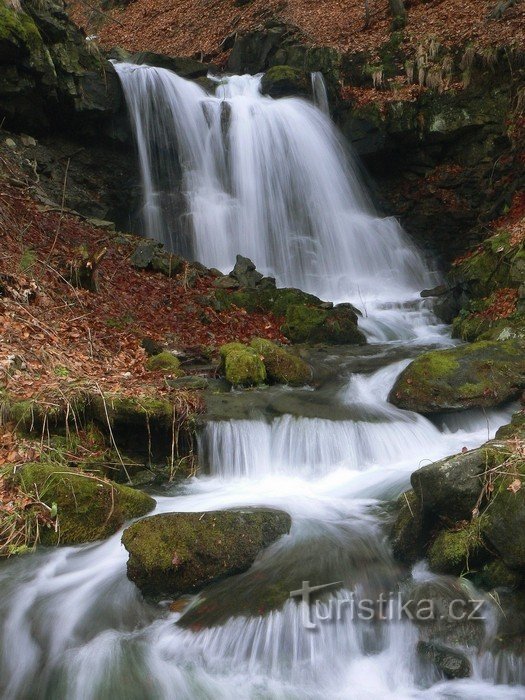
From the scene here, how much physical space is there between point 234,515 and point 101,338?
4.06 metres

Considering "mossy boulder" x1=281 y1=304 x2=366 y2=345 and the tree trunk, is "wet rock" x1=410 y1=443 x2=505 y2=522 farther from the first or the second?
the tree trunk

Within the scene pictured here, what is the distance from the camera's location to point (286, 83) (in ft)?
52.7

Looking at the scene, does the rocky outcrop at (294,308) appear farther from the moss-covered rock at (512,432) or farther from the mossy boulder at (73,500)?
the mossy boulder at (73,500)

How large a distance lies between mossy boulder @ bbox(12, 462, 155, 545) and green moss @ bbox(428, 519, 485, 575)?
256 centimetres

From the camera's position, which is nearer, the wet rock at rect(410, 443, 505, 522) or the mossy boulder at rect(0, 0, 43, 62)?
the wet rock at rect(410, 443, 505, 522)

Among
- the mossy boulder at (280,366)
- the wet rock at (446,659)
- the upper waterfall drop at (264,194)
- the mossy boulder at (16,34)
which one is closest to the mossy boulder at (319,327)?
the mossy boulder at (280,366)

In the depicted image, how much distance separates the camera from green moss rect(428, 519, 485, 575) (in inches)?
146

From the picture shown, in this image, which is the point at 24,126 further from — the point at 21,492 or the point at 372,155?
the point at 21,492

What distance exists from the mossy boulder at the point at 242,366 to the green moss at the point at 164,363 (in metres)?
0.65

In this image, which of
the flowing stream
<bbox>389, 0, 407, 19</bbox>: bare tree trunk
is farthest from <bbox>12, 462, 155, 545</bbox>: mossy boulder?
<bbox>389, 0, 407, 19</bbox>: bare tree trunk

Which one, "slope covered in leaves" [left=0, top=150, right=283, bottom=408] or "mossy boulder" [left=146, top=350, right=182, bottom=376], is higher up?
"slope covered in leaves" [left=0, top=150, right=283, bottom=408]

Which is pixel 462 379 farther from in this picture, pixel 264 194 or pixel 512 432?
pixel 264 194

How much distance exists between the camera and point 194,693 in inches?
135

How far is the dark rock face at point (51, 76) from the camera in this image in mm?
10984
